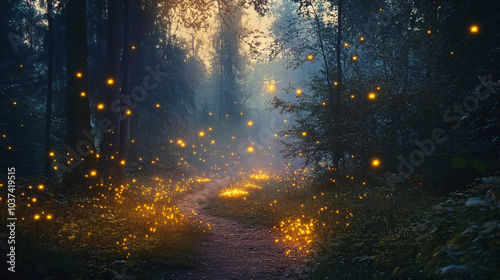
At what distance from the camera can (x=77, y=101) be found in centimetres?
870

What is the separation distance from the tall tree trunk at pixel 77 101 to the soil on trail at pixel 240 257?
5070 mm

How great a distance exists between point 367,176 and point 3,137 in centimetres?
2292

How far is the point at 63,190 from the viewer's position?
27.5 ft

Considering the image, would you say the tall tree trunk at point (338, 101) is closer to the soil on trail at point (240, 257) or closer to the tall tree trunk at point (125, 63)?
the soil on trail at point (240, 257)

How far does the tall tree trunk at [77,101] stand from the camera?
28.2 ft

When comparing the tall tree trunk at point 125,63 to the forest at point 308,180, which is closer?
the forest at point 308,180

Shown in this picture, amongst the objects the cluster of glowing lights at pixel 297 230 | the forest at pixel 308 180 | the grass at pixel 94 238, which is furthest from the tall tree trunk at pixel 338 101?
the grass at pixel 94 238

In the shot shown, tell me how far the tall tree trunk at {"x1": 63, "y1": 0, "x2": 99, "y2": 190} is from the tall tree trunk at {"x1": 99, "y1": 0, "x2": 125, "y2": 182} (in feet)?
8.62

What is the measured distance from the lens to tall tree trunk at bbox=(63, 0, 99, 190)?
8.61 meters

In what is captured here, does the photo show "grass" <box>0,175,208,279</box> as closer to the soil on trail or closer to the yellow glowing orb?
the soil on trail

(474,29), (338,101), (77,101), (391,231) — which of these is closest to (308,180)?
(338,101)

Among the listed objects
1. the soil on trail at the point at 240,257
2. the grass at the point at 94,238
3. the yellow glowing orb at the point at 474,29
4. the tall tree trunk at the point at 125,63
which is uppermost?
the tall tree trunk at the point at 125,63

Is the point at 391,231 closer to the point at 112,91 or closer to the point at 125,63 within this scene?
the point at 112,91

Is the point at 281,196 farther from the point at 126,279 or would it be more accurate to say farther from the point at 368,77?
the point at 126,279
